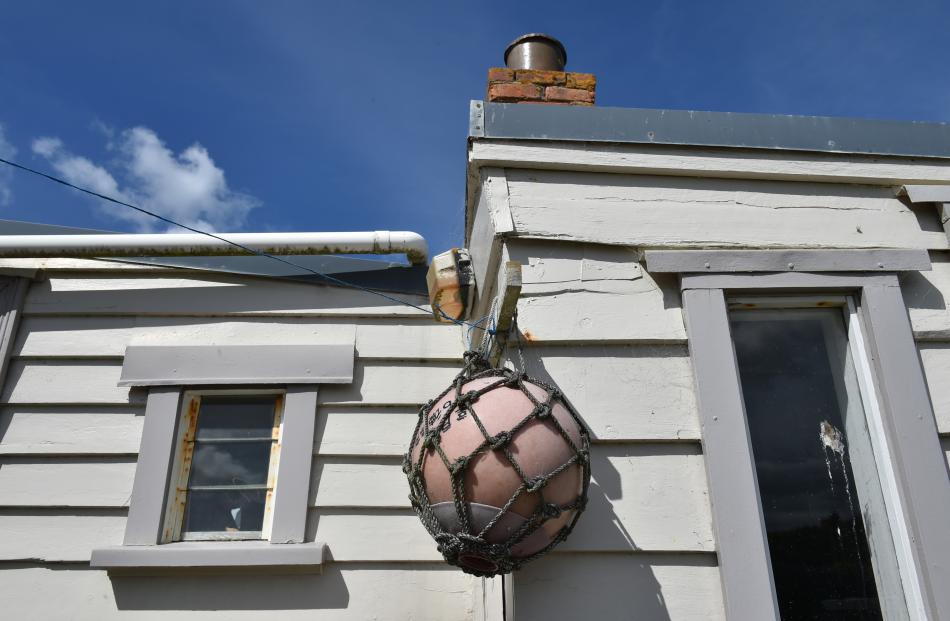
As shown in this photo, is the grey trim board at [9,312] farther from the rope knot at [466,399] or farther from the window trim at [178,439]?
the rope knot at [466,399]

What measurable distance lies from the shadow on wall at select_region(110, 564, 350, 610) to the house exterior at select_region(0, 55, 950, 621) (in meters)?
0.01

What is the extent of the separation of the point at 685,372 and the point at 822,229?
0.74 meters

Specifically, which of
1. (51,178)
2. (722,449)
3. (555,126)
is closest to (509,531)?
(722,449)

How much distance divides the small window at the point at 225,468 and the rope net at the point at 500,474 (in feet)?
4.73

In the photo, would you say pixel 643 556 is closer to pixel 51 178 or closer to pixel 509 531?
pixel 509 531

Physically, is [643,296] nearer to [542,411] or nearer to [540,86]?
[542,411]

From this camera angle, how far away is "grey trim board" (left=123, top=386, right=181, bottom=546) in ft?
8.93

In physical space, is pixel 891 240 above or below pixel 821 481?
above

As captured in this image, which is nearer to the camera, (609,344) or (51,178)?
(609,344)

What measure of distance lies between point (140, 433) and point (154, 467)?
19 cm

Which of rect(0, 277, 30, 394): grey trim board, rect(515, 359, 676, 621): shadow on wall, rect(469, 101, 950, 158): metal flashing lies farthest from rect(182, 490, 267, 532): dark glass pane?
rect(469, 101, 950, 158): metal flashing

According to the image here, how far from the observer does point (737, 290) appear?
6.91 ft

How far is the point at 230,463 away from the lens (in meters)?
2.96

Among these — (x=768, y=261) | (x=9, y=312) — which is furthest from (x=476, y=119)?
(x=9, y=312)
